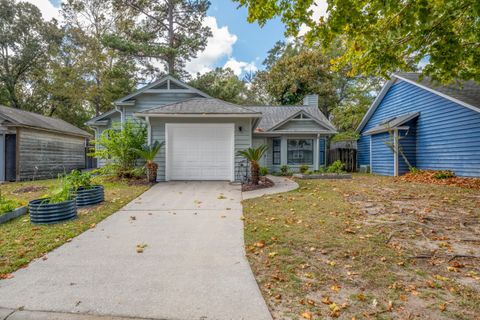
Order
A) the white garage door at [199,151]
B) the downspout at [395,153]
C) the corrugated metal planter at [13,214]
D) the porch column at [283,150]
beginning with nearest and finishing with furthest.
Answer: the corrugated metal planter at [13,214] < the white garage door at [199,151] < the downspout at [395,153] < the porch column at [283,150]

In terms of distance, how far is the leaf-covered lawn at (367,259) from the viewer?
219 cm

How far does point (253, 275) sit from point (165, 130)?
812 cm

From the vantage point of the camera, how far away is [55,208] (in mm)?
4691

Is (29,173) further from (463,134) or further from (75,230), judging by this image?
(463,134)

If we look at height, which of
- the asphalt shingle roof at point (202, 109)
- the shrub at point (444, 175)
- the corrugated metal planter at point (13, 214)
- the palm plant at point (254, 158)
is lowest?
the corrugated metal planter at point (13, 214)

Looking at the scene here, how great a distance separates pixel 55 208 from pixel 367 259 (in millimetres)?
5240

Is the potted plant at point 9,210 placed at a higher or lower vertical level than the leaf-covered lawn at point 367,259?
higher

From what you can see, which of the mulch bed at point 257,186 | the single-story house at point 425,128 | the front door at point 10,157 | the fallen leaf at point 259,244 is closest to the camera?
the fallen leaf at point 259,244

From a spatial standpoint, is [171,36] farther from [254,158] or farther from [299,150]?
[254,158]

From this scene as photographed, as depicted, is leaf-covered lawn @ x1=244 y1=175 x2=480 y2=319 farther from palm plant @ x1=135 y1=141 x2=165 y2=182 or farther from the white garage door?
palm plant @ x1=135 y1=141 x2=165 y2=182

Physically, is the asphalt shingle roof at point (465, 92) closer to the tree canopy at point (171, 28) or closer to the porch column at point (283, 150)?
the porch column at point (283, 150)

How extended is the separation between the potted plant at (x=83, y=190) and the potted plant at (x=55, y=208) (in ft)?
2.13

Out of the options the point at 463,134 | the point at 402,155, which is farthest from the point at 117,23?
the point at 463,134

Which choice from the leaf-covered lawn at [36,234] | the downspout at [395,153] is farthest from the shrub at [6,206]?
the downspout at [395,153]
